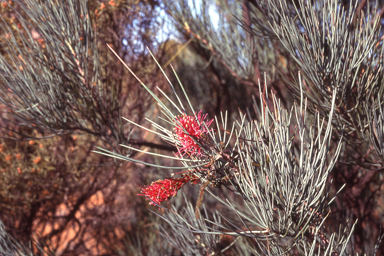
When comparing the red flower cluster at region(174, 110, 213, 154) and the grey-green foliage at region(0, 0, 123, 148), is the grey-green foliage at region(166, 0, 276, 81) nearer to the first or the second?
the grey-green foliage at region(0, 0, 123, 148)

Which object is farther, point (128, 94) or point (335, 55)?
point (128, 94)

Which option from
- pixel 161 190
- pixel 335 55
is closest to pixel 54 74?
pixel 161 190

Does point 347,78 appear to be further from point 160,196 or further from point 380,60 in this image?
point 160,196

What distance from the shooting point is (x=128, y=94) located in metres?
1.50

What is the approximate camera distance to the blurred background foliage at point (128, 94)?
624 millimetres

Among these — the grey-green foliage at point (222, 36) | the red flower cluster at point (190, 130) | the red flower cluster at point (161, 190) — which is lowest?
the red flower cluster at point (161, 190)

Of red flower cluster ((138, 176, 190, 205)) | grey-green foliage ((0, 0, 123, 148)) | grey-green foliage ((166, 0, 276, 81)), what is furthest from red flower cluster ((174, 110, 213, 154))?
grey-green foliage ((166, 0, 276, 81))

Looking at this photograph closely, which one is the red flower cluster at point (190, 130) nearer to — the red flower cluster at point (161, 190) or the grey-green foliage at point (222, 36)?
the red flower cluster at point (161, 190)

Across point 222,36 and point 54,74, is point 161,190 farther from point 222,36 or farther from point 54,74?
point 222,36

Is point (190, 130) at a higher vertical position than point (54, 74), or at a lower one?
lower

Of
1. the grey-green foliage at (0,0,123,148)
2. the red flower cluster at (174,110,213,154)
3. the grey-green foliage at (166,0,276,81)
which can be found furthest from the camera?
the grey-green foliage at (166,0,276,81)

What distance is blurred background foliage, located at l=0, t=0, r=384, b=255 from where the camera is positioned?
62cm

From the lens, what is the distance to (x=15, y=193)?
1414mm

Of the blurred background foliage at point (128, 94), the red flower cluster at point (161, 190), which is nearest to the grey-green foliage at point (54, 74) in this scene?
the blurred background foliage at point (128, 94)
